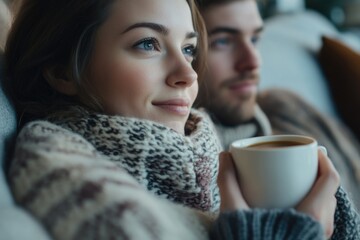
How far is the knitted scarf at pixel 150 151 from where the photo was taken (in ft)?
2.22

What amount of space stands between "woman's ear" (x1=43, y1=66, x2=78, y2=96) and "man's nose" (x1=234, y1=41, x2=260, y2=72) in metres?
0.60

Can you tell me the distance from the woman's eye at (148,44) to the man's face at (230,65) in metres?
0.53

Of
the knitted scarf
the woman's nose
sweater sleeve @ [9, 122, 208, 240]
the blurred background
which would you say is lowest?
the blurred background

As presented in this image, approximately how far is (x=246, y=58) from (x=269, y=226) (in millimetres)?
765

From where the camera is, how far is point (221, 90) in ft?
4.26

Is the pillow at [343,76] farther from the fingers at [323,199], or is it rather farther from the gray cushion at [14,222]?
the gray cushion at [14,222]

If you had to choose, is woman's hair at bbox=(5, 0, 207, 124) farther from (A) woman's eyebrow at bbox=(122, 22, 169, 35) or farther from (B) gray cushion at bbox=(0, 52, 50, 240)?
(B) gray cushion at bbox=(0, 52, 50, 240)

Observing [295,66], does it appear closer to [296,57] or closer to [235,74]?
[296,57]

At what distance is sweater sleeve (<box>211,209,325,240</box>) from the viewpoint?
1.85 ft

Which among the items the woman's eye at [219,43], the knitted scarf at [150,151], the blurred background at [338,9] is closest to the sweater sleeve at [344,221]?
the knitted scarf at [150,151]

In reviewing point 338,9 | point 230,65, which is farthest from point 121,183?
point 338,9

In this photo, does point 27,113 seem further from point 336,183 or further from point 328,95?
point 328,95

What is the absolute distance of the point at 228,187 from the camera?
0.63 metres

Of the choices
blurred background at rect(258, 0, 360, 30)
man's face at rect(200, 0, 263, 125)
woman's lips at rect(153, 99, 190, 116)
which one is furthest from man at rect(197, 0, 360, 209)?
blurred background at rect(258, 0, 360, 30)
